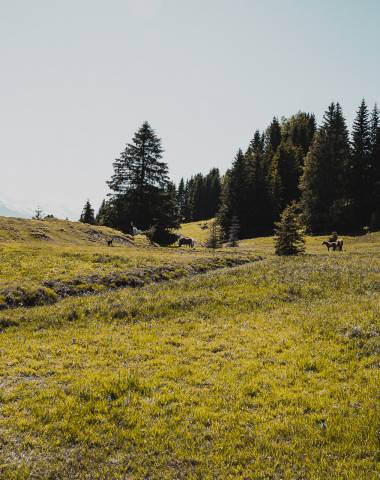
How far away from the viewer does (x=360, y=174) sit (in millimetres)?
82375

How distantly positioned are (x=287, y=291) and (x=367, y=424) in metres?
13.5

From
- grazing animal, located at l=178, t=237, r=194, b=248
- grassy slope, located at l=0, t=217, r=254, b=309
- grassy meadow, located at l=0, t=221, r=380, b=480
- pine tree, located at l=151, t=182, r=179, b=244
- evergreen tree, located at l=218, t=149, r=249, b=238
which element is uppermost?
evergreen tree, located at l=218, t=149, r=249, b=238

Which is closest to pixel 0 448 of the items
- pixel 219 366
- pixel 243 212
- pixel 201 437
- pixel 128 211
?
pixel 201 437

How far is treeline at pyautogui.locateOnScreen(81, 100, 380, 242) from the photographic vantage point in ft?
228

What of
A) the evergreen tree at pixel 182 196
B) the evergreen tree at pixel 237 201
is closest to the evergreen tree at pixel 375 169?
the evergreen tree at pixel 237 201

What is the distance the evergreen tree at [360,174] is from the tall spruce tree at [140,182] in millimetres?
40735

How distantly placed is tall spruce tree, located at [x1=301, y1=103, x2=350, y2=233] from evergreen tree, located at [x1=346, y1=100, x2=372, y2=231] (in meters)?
2.85

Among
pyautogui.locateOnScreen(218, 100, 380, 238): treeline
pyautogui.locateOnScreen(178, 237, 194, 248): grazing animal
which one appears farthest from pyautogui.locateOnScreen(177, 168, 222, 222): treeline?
pyautogui.locateOnScreen(178, 237, 194, 248): grazing animal

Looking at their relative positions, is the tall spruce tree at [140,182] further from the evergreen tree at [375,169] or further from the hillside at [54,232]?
the evergreen tree at [375,169]

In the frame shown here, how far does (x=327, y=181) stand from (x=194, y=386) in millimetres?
75206

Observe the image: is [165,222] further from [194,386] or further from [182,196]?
[182,196]

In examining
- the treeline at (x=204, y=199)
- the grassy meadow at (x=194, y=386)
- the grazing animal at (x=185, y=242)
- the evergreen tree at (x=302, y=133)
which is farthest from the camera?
the treeline at (x=204, y=199)

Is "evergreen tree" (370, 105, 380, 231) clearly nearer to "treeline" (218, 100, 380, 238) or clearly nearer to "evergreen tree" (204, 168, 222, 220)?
"treeline" (218, 100, 380, 238)

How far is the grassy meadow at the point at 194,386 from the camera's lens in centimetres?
809
